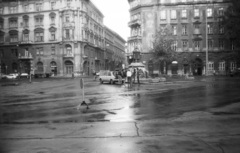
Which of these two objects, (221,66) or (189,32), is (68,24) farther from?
(221,66)

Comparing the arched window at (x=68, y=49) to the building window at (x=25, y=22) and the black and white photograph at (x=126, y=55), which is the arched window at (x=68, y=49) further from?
the building window at (x=25, y=22)

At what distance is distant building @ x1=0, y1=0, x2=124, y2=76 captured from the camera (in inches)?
2424

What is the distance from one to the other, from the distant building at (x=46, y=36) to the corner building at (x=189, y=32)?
16.8m

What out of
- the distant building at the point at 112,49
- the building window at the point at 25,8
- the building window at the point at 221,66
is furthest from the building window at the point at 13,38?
the building window at the point at 221,66

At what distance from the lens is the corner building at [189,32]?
5359cm

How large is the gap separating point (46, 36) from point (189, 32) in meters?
38.6

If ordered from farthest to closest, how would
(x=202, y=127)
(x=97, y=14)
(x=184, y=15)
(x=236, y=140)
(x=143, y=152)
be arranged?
(x=97, y=14)
(x=184, y=15)
(x=202, y=127)
(x=236, y=140)
(x=143, y=152)

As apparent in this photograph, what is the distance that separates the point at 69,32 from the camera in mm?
61688

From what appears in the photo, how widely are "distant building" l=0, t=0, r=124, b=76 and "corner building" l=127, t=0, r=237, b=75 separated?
55.0 feet

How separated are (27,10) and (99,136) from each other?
66.5 metres

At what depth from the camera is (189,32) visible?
54.7 m

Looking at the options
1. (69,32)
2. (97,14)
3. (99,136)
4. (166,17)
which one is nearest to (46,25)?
(69,32)

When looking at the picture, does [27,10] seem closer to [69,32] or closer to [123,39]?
[69,32]

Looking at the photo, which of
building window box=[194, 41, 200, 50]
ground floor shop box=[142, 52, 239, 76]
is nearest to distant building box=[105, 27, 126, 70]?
ground floor shop box=[142, 52, 239, 76]
